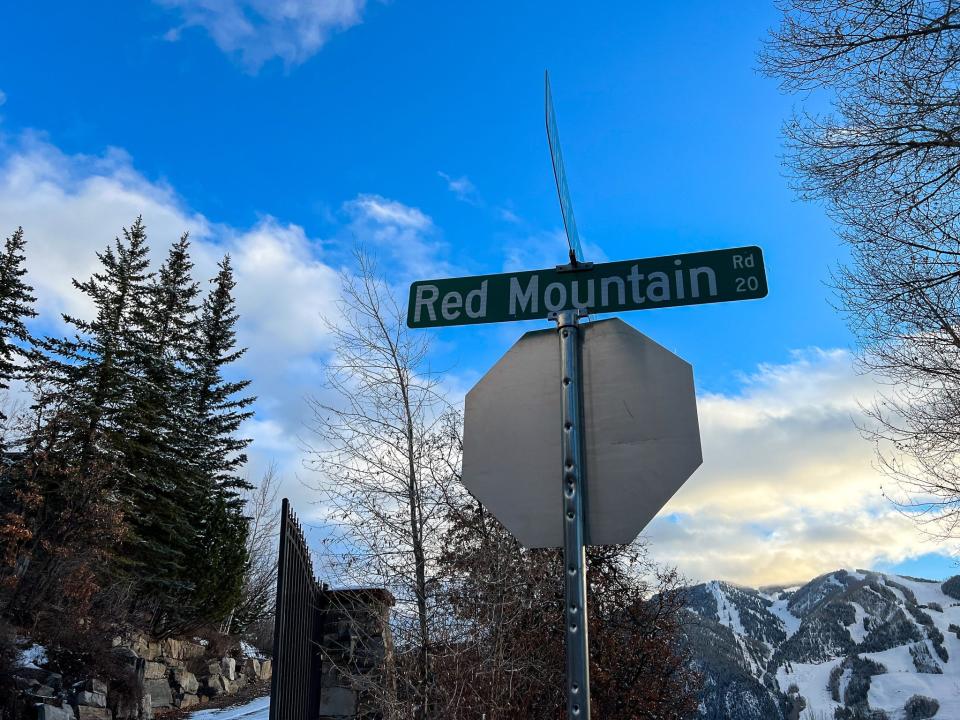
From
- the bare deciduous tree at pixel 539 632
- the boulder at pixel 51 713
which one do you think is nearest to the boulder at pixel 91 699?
the boulder at pixel 51 713

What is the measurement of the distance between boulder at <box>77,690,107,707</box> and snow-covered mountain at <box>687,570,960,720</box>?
64.4 meters

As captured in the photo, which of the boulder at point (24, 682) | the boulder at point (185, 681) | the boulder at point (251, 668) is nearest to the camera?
the boulder at point (24, 682)

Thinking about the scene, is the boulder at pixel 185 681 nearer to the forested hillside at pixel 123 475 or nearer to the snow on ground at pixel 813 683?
the forested hillside at pixel 123 475

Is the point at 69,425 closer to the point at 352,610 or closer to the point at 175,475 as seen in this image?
the point at 175,475

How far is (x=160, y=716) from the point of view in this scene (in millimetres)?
14945

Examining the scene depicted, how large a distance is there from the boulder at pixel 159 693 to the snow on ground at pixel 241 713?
2.09ft

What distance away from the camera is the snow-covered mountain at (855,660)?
9881 cm

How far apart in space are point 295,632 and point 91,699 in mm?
6882

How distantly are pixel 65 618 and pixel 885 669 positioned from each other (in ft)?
491

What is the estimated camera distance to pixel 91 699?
12.1 m

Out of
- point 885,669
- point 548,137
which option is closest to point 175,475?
point 548,137

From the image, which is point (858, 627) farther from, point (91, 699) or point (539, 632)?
point (91, 699)

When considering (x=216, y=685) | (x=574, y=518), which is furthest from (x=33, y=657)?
(x=574, y=518)

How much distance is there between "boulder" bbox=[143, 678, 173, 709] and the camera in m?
15.1
